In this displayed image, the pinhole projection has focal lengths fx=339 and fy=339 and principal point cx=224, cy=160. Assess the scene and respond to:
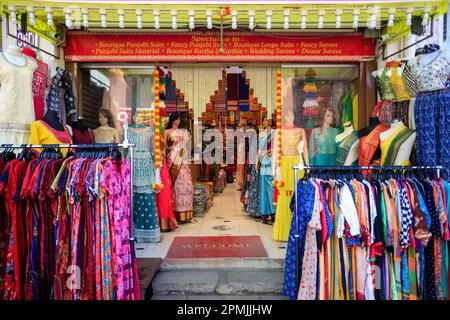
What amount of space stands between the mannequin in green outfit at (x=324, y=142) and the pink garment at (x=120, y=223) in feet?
9.82

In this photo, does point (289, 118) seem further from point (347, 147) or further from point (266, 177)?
point (266, 177)

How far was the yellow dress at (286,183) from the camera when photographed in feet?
14.6

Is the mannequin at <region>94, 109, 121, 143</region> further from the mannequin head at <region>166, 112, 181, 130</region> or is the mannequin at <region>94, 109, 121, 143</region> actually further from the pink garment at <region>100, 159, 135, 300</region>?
the pink garment at <region>100, 159, 135, 300</region>

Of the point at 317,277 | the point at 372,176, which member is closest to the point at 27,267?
the point at 317,277

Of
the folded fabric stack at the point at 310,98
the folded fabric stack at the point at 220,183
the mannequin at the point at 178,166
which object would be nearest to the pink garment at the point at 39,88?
the mannequin at the point at 178,166

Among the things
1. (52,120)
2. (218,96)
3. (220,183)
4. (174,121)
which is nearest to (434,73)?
(218,96)

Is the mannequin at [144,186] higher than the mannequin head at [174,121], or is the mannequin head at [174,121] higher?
the mannequin head at [174,121]

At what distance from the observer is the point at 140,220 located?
4.62 meters

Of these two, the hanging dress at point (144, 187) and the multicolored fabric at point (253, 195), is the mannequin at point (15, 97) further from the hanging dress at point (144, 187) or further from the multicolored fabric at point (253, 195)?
the multicolored fabric at point (253, 195)

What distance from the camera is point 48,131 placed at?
11.3 ft

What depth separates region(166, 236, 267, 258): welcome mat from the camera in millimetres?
3900

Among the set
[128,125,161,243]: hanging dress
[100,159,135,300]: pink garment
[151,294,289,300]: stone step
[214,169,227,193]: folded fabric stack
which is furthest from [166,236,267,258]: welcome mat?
[214,169,227,193]: folded fabric stack

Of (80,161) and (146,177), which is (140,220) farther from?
(80,161)
